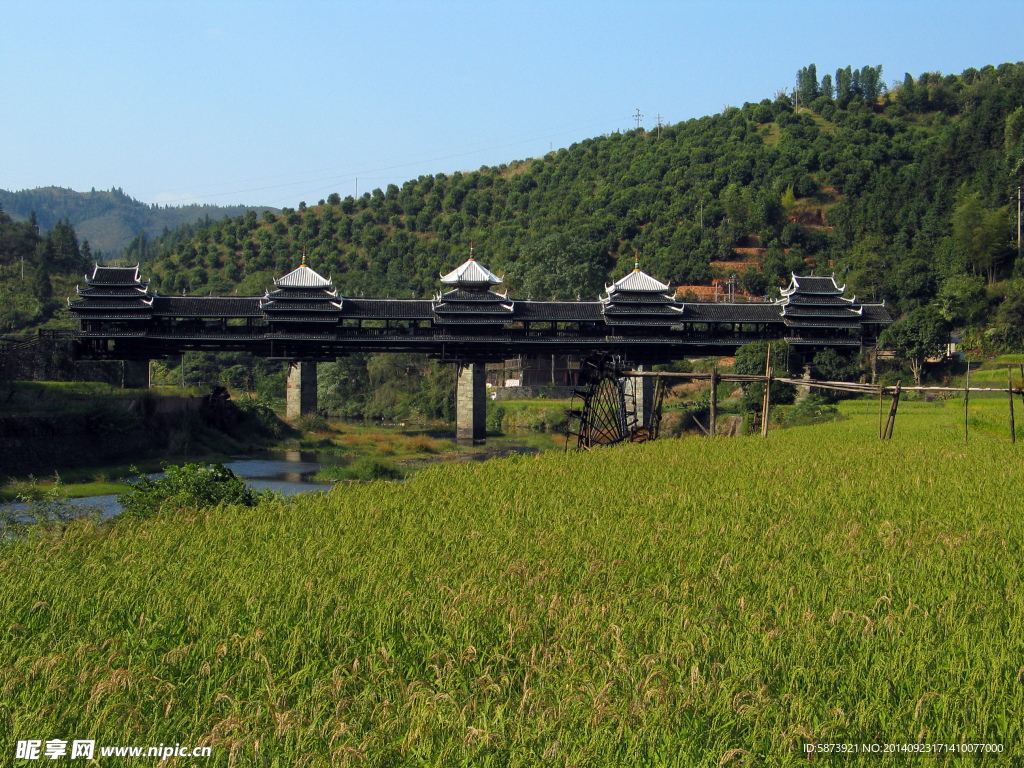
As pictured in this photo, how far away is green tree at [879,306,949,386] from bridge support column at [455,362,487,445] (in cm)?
2248

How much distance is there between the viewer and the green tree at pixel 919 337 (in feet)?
153

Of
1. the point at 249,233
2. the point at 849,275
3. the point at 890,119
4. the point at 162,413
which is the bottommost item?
the point at 162,413

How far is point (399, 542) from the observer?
29.1ft

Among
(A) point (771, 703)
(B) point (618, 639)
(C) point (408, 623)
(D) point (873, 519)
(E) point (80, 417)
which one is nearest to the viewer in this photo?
(A) point (771, 703)

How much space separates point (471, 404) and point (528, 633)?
142 ft

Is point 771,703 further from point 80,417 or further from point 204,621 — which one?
point 80,417

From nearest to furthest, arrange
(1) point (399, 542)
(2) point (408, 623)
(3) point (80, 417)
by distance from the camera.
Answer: (2) point (408, 623) → (1) point (399, 542) → (3) point (80, 417)

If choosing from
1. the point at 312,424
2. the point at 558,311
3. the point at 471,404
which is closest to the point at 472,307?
the point at 558,311

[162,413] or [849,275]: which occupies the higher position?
[849,275]

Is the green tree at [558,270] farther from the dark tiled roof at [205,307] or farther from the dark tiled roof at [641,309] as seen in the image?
the dark tiled roof at [205,307]

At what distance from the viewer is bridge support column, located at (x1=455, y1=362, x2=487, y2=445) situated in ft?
158

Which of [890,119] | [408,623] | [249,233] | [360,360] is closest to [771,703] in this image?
[408,623]

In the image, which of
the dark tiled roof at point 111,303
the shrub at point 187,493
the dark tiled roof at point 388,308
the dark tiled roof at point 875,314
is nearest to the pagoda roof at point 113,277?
the dark tiled roof at point 111,303

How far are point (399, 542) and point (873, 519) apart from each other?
5.31m
